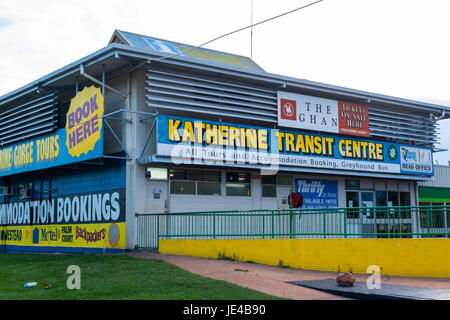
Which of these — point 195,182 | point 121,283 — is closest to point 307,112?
point 195,182

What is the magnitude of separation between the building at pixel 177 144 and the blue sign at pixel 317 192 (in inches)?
2.3

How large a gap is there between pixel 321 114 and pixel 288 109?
1.92 meters

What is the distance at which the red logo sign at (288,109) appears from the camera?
79.5 feet

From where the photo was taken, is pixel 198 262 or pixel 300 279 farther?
pixel 198 262

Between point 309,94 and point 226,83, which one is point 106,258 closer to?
point 226,83

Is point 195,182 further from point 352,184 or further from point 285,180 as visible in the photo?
point 352,184

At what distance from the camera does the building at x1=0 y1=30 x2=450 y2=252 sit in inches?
824

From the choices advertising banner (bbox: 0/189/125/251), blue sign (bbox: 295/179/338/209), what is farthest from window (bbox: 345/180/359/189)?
advertising banner (bbox: 0/189/125/251)

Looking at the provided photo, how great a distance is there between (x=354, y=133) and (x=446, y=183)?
10465 mm

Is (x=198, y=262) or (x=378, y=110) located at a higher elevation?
(x=378, y=110)

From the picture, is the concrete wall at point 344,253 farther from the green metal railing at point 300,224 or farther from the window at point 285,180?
the window at point 285,180

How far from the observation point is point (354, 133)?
26.4 m

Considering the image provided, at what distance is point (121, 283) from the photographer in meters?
12.3
